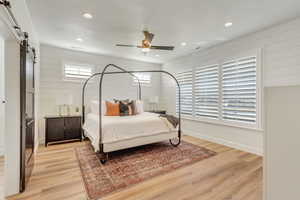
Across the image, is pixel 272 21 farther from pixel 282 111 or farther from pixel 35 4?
pixel 35 4

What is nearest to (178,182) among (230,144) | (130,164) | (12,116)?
(130,164)

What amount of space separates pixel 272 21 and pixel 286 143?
3.36 meters

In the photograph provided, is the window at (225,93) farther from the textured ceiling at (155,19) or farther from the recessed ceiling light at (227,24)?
the recessed ceiling light at (227,24)

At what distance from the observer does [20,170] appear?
1839mm

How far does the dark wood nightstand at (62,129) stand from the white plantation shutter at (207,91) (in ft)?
12.0

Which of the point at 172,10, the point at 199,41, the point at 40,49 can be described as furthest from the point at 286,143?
the point at 40,49

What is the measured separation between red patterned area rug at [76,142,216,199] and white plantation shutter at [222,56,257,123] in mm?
1166

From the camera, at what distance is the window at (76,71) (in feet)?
14.1

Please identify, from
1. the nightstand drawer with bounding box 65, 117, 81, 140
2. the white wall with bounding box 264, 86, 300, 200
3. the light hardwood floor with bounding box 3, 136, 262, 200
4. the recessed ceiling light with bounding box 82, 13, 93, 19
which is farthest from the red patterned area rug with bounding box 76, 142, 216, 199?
the recessed ceiling light with bounding box 82, 13, 93, 19

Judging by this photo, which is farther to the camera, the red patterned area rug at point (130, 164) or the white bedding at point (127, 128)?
the white bedding at point (127, 128)

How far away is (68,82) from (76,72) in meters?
0.40

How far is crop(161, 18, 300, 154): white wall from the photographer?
2670 mm

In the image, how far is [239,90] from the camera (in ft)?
11.2

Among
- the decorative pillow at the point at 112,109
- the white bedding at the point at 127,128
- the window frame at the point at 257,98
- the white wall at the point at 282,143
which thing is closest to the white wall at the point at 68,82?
the decorative pillow at the point at 112,109
